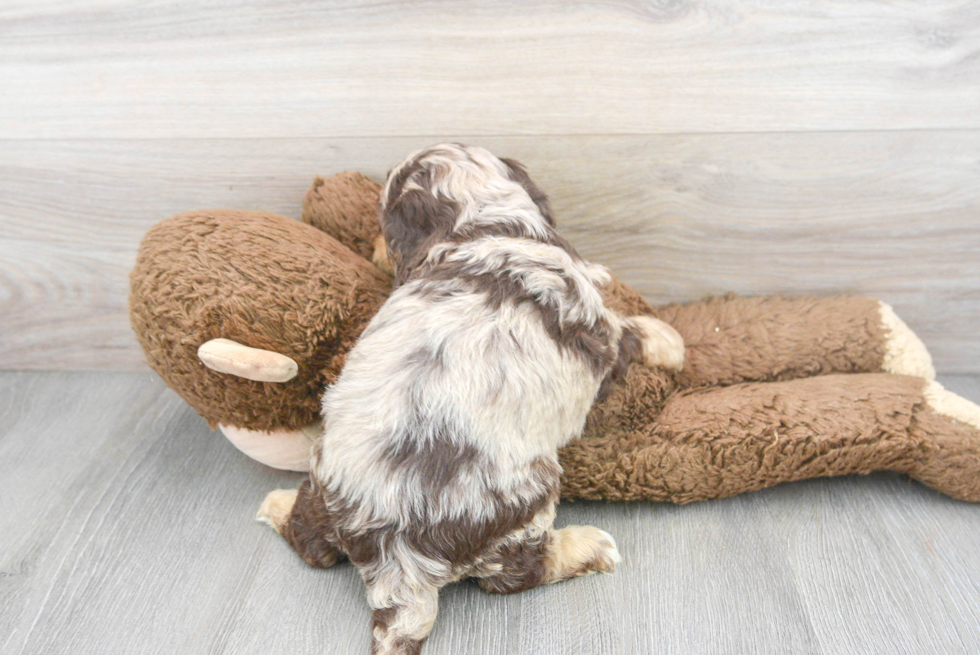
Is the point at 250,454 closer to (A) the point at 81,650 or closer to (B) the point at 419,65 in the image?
(A) the point at 81,650

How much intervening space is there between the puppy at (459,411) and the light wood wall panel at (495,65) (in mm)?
372

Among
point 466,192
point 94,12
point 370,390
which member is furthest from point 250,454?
point 94,12

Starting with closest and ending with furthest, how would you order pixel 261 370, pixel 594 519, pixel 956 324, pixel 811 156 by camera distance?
pixel 261 370 → pixel 594 519 → pixel 811 156 → pixel 956 324

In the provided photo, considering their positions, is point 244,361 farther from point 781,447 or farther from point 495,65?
point 781,447

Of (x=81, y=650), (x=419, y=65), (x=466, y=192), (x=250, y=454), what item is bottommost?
(x=81, y=650)

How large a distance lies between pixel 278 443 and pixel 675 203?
50.8 inches

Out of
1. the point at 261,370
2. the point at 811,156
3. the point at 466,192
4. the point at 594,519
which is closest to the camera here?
the point at 261,370

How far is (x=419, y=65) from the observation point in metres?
1.98

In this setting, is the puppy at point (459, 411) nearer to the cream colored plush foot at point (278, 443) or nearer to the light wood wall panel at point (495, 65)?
the cream colored plush foot at point (278, 443)

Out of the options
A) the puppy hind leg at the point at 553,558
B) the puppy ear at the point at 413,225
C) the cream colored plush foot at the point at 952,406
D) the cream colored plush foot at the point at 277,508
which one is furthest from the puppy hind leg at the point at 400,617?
the cream colored plush foot at the point at 952,406

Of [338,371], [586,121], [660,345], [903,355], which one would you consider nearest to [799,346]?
[903,355]

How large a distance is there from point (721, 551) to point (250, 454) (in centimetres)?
123

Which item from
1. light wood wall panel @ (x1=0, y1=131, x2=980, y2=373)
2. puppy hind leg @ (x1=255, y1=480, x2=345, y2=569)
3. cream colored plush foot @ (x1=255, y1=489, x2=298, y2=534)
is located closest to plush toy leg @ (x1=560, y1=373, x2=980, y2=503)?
light wood wall panel @ (x1=0, y1=131, x2=980, y2=373)

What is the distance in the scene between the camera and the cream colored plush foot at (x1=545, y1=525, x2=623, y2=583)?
1.67m
